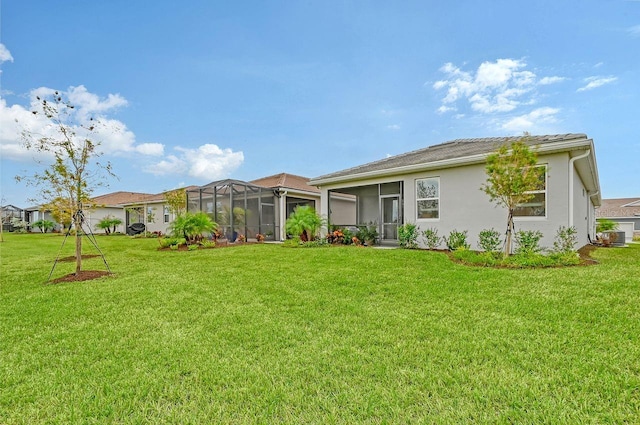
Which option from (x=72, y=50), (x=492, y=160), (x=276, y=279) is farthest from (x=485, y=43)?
(x=72, y=50)

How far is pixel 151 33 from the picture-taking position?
1064cm

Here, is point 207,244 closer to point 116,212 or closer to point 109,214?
point 109,214

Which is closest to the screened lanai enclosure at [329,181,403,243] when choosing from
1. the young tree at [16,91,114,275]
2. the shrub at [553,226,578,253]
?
the shrub at [553,226,578,253]

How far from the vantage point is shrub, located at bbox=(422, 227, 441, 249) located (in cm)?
1027

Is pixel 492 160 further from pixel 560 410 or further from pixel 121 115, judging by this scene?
pixel 121 115

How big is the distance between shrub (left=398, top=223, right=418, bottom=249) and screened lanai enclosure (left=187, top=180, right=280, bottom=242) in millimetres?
7612

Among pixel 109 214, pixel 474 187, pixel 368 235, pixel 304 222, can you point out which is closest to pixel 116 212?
pixel 109 214

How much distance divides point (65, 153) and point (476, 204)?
11.1 meters

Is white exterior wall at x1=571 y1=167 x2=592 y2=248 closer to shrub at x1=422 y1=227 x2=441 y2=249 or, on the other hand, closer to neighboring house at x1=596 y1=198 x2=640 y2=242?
shrub at x1=422 y1=227 x2=441 y2=249

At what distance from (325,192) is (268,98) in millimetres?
5972

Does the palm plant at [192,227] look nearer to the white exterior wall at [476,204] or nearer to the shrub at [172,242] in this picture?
the shrub at [172,242]

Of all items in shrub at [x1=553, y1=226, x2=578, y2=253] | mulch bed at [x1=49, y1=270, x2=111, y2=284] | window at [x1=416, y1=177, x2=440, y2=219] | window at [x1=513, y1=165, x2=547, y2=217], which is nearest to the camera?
mulch bed at [x1=49, y1=270, x2=111, y2=284]

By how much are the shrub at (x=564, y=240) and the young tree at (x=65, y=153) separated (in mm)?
11793

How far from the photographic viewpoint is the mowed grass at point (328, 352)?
212cm
